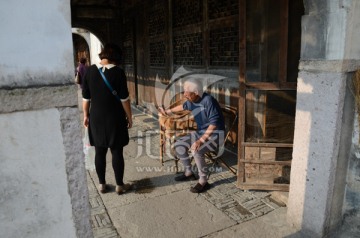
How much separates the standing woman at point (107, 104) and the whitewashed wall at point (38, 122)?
183 centimetres

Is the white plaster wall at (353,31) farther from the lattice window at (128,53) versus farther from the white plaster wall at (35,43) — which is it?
the lattice window at (128,53)

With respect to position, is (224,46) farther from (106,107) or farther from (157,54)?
(157,54)

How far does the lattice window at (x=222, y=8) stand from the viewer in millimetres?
4767

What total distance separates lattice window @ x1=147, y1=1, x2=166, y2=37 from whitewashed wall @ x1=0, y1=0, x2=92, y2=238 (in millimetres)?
6218

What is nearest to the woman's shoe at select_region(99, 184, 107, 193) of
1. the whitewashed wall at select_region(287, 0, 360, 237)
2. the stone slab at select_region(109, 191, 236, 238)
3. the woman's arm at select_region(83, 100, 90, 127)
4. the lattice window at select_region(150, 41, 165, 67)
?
the stone slab at select_region(109, 191, 236, 238)

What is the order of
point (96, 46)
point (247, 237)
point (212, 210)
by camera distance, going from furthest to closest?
point (96, 46) → point (212, 210) → point (247, 237)

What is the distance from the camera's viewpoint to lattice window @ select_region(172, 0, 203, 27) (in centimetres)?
589

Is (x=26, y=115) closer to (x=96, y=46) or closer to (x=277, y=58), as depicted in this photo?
(x=277, y=58)

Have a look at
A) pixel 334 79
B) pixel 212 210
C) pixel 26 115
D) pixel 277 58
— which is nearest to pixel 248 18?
pixel 277 58

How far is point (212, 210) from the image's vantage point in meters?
3.57

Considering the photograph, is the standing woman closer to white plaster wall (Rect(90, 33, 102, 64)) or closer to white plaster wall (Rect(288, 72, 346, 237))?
white plaster wall (Rect(288, 72, 346, 237))

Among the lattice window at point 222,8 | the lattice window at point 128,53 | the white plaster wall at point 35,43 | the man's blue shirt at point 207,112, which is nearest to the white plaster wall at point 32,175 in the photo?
the white plaster wall at point 35,43

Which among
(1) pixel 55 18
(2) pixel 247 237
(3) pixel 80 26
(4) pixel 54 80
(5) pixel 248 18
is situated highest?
(3) pixel 80 26

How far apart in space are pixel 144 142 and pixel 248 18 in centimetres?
352
